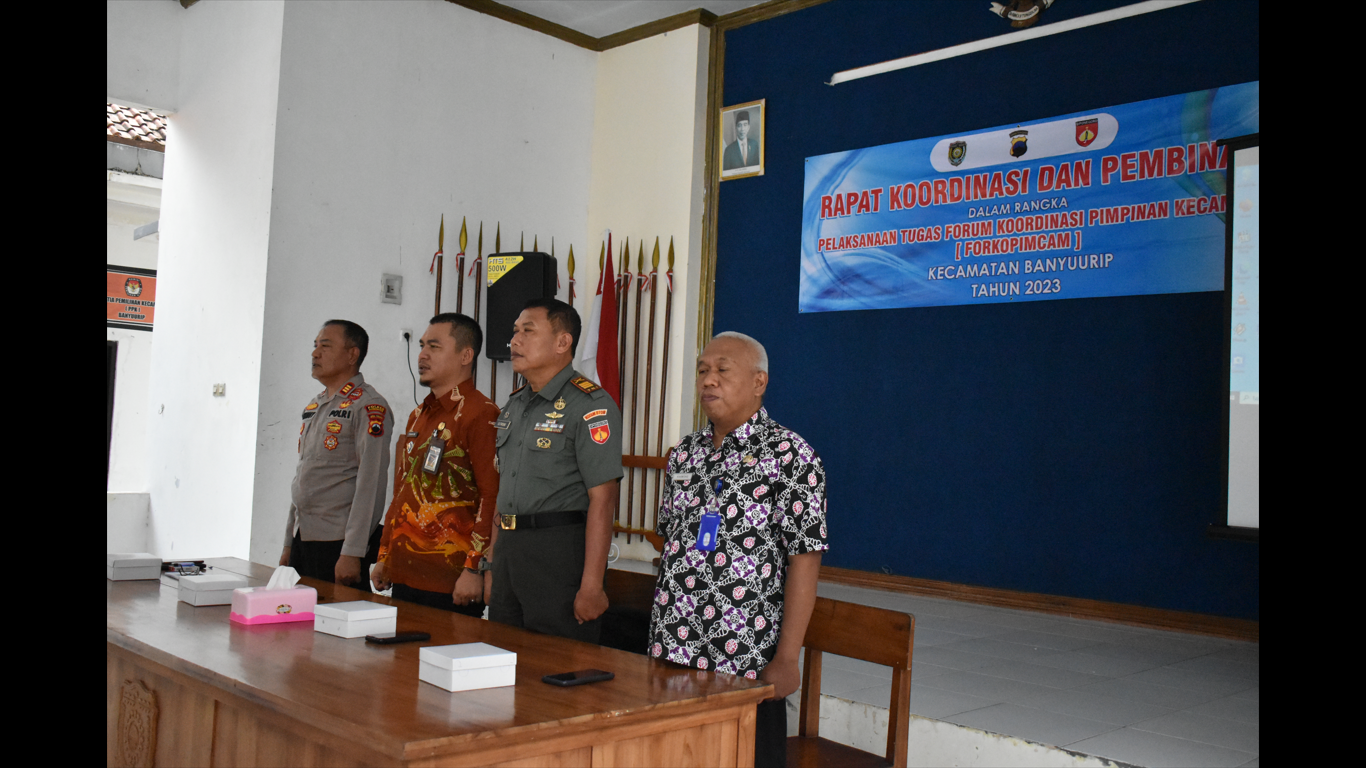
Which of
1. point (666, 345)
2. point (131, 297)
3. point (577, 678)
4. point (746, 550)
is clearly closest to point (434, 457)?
point (746, 550)

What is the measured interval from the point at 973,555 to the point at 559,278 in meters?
3.24

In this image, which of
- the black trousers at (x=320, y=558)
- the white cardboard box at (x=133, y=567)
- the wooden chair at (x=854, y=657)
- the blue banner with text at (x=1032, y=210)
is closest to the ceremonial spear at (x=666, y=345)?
the blue banner with text at (x=1032, y=210)

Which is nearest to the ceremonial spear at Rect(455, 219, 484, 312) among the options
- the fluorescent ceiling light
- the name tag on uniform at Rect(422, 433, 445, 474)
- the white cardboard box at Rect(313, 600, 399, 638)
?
the fluorescent ceiling light

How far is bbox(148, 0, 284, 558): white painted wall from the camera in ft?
18.6

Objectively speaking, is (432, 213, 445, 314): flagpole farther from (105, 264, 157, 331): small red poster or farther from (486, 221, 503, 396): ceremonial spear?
(105, 264, 157, 331): small red poster

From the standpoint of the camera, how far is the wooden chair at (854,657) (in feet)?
7.18

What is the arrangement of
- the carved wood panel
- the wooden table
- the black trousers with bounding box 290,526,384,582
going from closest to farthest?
the wooden table < the carved wood panel < the black trousers with bounding box 290,526,384,582

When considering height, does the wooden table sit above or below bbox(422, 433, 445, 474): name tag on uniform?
below

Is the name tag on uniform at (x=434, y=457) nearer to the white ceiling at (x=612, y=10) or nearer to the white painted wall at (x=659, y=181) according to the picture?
the white painted wall at (x=659, y=181)

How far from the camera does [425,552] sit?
3137mm

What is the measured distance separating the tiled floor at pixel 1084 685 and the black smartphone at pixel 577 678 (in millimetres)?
1581

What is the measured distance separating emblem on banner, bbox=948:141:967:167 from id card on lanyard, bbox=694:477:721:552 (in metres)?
3.63
